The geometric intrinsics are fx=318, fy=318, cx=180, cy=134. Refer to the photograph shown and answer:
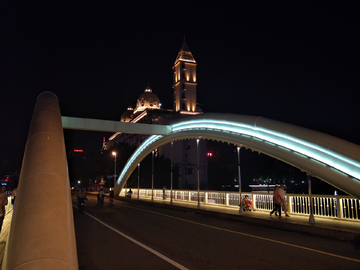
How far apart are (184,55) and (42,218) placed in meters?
83.7

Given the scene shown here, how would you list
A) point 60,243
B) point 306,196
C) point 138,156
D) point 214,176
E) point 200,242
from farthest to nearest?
point 214,176
point 138,156
point 306,196
point 200,242
point 60,243

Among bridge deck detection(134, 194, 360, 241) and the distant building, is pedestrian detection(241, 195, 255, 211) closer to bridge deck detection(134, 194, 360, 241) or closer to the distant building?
bridge deck detection(134, 194, 360, 241)

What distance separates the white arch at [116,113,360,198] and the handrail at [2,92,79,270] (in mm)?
11133

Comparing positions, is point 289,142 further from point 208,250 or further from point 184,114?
point 184,114

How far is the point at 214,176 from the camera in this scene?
8269 centimetres

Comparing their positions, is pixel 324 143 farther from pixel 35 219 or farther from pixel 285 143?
pixel 35 219

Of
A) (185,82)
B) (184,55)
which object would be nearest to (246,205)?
(185,82)

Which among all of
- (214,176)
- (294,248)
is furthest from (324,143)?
(214,176)

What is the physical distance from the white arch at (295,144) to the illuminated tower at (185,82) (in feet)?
203

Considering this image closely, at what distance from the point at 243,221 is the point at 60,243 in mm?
12493

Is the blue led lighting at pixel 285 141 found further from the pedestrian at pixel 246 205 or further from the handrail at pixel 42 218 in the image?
the handrail at pixel 42 218

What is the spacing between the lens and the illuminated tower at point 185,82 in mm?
84750

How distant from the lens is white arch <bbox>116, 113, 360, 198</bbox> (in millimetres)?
12828

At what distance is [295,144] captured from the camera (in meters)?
15.5
